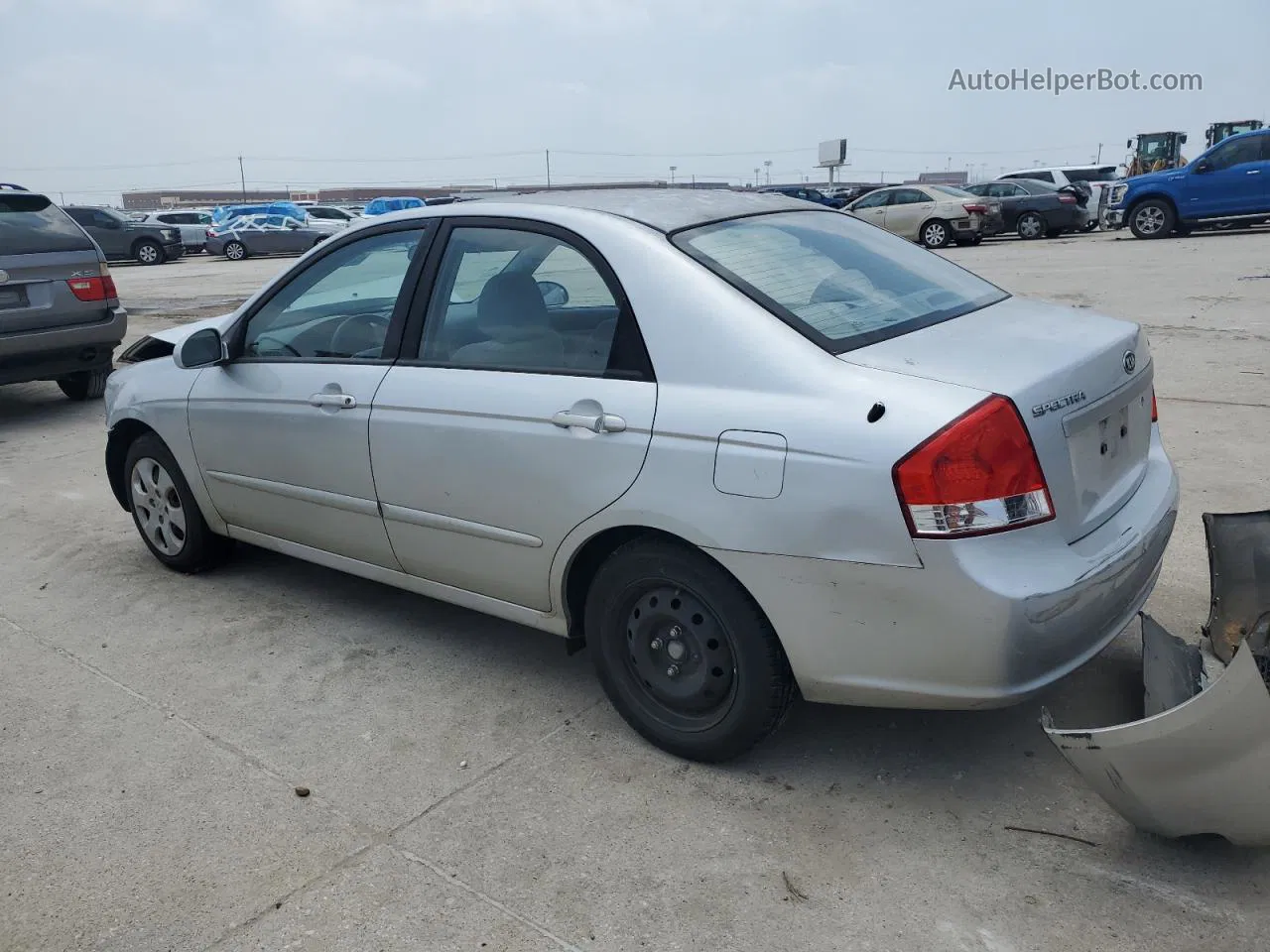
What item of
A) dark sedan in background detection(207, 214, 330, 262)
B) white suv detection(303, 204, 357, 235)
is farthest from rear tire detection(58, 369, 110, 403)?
white suv detection(303, 204, 357, 235)

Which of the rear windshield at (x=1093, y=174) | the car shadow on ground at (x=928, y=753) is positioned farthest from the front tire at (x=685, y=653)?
the rear windshield at (x=1093, y=174)

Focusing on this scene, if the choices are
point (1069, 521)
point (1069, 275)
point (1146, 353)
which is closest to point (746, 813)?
point (1069, 521)

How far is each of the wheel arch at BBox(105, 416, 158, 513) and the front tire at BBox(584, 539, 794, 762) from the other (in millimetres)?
2699

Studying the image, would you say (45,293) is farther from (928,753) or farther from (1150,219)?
(1150,219)

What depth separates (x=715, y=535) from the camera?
2662 mm

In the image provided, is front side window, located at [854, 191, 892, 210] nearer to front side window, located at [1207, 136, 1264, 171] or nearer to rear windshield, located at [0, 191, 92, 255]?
front side window, located at [1207, 136, 1264, 171]

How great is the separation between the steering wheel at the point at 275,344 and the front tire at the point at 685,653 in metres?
1.64

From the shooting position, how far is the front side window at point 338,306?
3627 mm

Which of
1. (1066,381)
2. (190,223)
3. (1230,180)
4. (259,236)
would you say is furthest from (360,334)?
(190,223)

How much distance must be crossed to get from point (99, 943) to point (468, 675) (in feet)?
4.77

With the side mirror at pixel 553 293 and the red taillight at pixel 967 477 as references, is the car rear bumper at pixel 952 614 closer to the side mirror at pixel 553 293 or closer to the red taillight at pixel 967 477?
the red taillight at pixel 967 477

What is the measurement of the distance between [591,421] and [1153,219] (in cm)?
1952

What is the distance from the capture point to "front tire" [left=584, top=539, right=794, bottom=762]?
2.73 meters

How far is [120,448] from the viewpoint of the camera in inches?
190
